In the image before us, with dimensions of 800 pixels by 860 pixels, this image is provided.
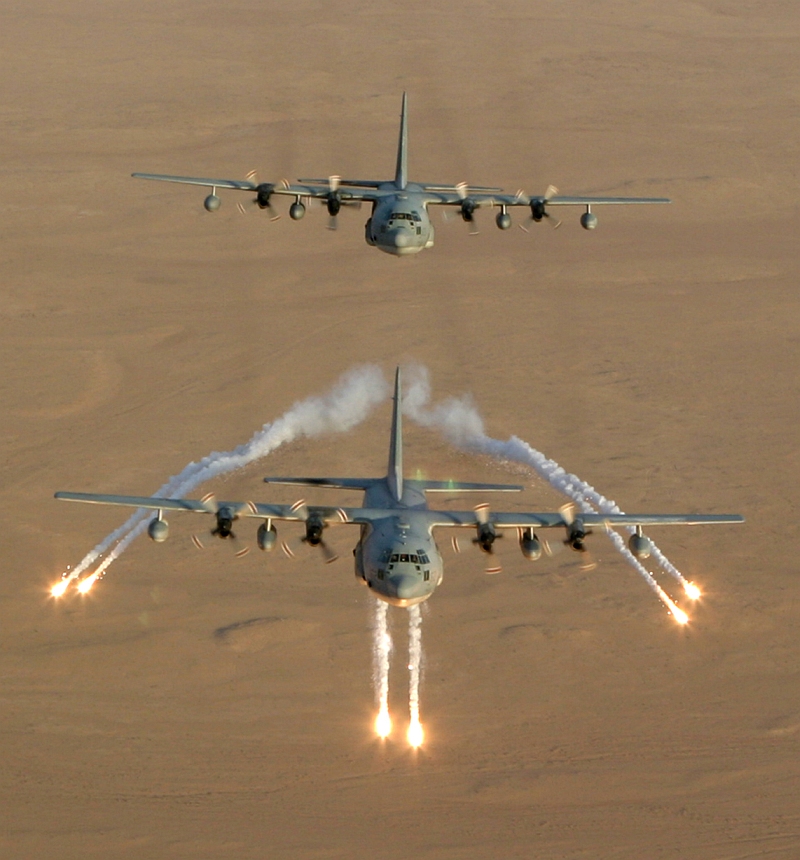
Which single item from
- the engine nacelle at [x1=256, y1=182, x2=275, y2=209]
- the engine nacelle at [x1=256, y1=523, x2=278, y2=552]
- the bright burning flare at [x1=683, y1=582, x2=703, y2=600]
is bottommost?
the engine nacelle at [x1=256, y1=523, x2=278, y2=552]

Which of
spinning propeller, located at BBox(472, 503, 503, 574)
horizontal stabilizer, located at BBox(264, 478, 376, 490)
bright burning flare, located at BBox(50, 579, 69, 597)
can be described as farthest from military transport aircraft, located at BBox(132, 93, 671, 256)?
bright burning flare, located at BBox(50, 579, 69, 597)

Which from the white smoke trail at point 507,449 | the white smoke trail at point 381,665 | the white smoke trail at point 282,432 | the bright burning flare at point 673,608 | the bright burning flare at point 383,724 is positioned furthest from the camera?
the white smoke trail at point 282,432

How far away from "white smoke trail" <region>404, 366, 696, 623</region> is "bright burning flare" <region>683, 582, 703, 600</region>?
0.13ft

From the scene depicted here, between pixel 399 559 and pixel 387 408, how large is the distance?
25025 mm

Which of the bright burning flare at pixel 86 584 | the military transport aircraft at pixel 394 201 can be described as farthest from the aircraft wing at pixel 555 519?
the bright burning flare at pixel 86 584

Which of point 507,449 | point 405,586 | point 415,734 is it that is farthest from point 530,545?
point 507,449

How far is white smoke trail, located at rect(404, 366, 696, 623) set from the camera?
62.3 meters

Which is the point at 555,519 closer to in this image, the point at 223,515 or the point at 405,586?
the point at 405,586

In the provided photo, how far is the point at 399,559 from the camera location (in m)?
46.9

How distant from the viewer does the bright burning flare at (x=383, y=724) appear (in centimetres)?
5522

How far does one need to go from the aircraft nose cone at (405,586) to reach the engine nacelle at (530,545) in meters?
4.96

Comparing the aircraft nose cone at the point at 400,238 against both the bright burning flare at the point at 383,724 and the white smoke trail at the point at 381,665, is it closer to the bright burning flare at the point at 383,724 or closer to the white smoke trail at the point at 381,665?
the white smoke trail at the point at 381,665

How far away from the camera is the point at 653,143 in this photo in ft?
314

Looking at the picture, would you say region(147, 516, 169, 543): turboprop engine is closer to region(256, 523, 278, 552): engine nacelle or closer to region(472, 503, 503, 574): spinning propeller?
region(256, 523, 278, 552): engine nacelle
